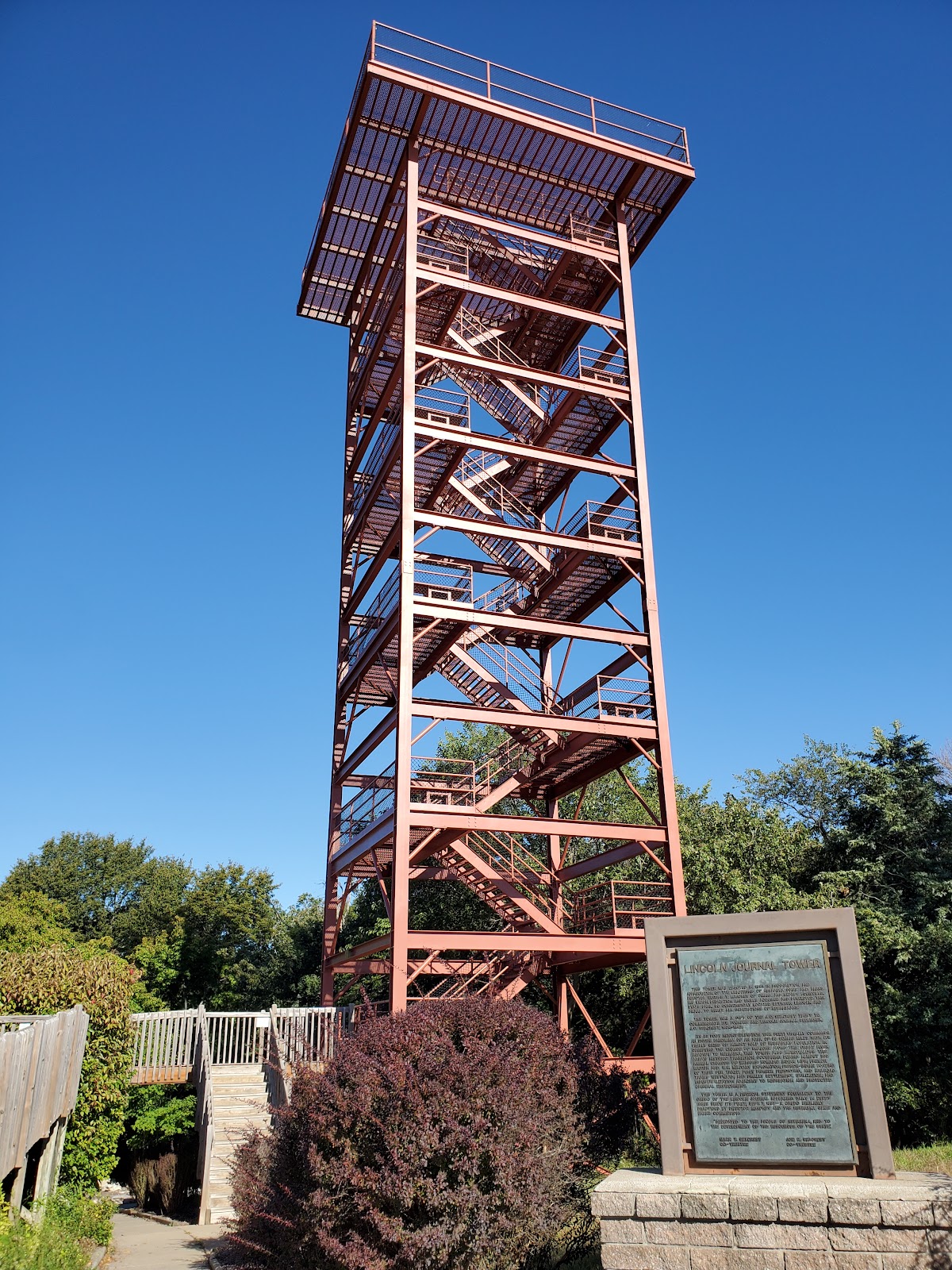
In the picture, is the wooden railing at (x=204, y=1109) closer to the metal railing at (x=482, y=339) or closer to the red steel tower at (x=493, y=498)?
the red steel tower at (x=493, y=498)

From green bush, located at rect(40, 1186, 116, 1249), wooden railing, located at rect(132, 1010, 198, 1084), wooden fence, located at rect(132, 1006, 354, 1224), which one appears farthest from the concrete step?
wooden railing, located at rect(132, 1010, 198, 1084)

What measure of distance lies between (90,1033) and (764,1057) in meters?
12.7

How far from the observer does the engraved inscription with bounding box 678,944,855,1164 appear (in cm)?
891

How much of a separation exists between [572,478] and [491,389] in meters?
3.58

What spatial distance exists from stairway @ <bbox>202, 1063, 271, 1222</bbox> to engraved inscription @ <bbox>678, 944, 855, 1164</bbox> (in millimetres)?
10010

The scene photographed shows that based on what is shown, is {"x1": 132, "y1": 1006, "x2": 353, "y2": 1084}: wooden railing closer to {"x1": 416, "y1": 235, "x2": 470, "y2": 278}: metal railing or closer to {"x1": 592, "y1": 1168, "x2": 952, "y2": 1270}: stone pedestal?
{"x1": 592, "y1": 1168, "x2": 952, "y2": 1270}: stone pedestal

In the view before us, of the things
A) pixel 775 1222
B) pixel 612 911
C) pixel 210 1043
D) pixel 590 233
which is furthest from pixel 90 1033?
pixel 590 233

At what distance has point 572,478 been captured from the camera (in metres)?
27.5

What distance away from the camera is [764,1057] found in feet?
30.4

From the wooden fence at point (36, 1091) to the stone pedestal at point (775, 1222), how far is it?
6.35m

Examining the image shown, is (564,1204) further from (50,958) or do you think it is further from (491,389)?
(491,389)

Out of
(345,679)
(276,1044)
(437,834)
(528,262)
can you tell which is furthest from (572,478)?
(276,1044)

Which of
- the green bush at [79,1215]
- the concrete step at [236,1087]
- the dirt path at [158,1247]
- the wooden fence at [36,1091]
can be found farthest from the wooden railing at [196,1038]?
the wooden fence at [36,1091]

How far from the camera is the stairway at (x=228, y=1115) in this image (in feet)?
57.5
